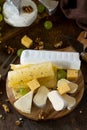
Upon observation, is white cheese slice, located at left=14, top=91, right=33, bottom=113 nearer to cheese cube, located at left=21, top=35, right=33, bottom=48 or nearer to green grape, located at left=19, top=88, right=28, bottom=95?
green grape, located at left=19, top=88, right=28, bottom=95

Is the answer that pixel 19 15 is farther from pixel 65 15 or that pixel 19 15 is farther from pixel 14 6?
pixel 65 15

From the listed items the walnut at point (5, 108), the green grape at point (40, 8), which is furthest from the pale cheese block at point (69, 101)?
the green grape at point (40, 8)

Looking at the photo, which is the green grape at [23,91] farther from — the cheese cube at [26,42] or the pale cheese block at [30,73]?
the cheese cube at [26,42]

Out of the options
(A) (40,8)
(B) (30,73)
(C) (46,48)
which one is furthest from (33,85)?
(A) (40,8)

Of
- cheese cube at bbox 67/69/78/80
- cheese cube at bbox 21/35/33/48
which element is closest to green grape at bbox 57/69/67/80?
cheese cube at bbox 67/69/78/80

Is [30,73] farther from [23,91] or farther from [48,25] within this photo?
[48,25]

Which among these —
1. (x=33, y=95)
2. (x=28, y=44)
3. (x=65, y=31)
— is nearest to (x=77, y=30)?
(x=65, y=31)
